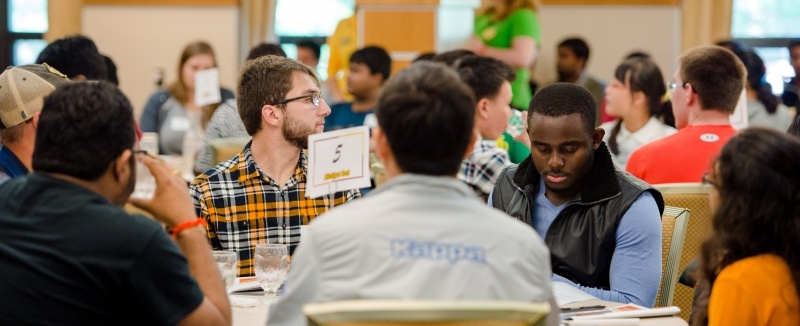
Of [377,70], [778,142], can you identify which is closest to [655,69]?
[377,70]

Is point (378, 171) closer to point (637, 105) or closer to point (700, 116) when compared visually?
point (700, 116)

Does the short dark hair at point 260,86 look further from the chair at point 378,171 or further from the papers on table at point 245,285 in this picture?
the chair at point 378,171

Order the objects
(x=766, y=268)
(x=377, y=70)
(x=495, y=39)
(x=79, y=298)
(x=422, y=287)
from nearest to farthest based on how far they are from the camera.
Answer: (x=422, y=287), (x=79, y=298), (x=766, y=268), (x=377, y=70), (x=495, y=39)

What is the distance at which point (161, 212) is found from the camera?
7.57 feet

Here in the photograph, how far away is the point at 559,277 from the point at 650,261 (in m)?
0.28

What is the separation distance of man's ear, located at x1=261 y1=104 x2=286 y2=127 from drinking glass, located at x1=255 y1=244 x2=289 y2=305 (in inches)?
30.1

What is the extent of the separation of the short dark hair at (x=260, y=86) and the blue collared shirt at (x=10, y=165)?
2.38 feet

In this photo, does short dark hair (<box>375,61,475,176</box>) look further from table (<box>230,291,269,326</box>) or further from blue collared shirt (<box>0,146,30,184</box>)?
blue collared shirt (<box>0,146,30,184</box>)

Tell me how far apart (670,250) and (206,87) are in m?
4.22

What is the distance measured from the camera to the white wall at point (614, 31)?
31.6 ft

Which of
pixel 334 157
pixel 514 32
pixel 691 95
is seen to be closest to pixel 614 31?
pixel 514 32

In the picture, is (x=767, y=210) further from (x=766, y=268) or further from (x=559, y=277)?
(x=559, y=277)

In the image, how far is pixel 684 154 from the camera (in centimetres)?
433

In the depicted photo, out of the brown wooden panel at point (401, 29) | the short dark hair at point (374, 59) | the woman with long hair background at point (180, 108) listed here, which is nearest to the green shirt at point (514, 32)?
the brown wooden panel at point (401, 29)
